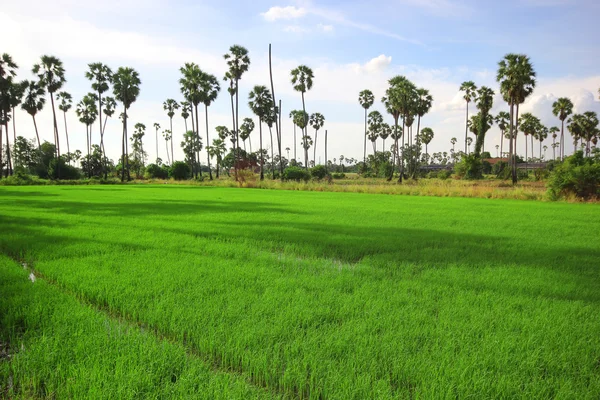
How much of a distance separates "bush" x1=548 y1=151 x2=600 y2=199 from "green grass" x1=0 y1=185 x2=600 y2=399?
16.4 meters

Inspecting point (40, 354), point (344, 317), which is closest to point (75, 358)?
point (40, 354)

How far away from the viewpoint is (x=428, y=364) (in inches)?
129

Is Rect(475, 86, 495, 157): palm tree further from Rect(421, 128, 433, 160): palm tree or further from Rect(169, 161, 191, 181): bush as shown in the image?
Rect(169, 161, 191, 181): bush

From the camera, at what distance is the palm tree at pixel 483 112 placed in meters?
62.8

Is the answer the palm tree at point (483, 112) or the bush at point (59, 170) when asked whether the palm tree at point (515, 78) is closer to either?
the palm tree at point (483, 112)

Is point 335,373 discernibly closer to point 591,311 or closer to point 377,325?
point 377,325

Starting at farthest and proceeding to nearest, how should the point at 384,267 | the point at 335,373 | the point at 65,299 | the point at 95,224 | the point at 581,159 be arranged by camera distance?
the point at 581,159, the point at 95,224, the point at 384,267, the point at 65,299, the point at 335,373

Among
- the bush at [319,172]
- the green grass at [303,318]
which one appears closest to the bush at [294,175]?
the bush at [319,172]

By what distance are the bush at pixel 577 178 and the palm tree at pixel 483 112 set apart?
4081 cm

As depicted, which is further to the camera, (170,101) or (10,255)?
(170,101)

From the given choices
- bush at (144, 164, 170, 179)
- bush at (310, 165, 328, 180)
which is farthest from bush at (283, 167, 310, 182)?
bush at (144, 164, 170, 179)

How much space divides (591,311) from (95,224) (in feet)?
42.4

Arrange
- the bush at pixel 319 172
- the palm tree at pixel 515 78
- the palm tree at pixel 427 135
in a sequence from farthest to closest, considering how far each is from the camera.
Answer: the palm tree at pixel 427 135, the bush at pixel 319 172, the palm tree at pixel 515 78

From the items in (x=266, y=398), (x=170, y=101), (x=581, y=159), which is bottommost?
(x=266, y=398)
